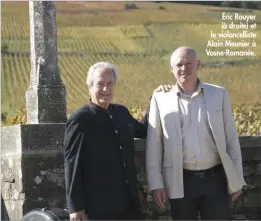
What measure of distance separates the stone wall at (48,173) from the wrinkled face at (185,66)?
1.51 metres

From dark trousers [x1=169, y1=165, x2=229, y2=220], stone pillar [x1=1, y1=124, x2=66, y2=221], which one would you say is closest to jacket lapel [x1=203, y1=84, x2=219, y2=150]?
dark trousers [x1=169, y1=165, x2=229, y2=220]

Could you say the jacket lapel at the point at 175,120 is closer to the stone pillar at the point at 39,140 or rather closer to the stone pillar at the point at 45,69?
the stone pillar at the point at 39,140

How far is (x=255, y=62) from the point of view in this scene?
1127 cm

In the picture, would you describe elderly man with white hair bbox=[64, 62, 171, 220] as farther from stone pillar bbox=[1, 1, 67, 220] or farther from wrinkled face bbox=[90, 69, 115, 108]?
stone pillar bbox=[1, 1, 67, 220]

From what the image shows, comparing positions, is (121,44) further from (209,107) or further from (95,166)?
(95,166)

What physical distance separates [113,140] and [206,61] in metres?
8.21

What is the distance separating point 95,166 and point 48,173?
188cm

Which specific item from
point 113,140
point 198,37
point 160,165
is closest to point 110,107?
point 113,140

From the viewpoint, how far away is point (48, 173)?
244 inches

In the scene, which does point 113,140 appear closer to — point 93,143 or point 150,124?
point 93,143

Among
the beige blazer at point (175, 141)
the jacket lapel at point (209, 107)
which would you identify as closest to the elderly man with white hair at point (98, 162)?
the beige blazer at point (175, 141)

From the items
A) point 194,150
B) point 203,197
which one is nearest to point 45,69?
point 194,150

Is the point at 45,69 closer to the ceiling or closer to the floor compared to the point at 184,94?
closer to the ceiling

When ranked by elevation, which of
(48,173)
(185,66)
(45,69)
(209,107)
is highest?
(45,69)
